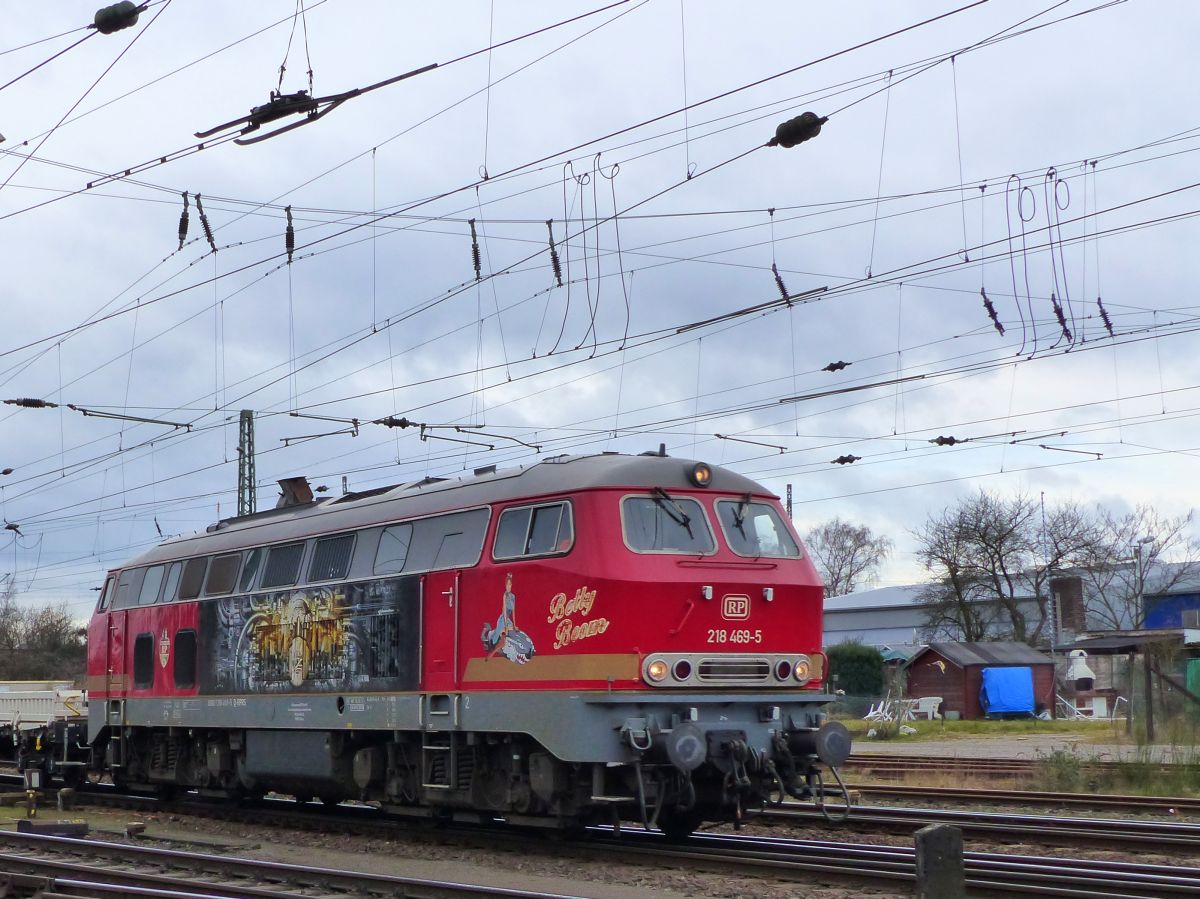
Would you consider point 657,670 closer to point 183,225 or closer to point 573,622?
point 573,622

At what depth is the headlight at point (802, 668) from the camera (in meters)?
13.8

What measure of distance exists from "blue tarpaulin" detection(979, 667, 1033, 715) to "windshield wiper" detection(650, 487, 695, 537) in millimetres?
38078

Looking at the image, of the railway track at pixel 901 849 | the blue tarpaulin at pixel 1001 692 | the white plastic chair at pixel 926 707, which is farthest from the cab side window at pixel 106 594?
the blue tarpaulin at pixel 1001 692

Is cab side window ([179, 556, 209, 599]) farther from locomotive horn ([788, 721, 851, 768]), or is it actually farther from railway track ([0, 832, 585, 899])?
locomotive horn ([788, 721, 851, 768])

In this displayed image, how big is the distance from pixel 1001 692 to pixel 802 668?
3743cm

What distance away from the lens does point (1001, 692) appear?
48688 mm

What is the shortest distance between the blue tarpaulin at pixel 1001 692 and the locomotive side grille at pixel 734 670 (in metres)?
37.7

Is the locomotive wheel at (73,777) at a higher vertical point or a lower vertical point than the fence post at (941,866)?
lower

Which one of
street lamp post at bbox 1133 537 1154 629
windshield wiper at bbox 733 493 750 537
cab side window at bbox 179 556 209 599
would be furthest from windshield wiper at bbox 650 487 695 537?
street lamp post at bbox 1133 537 1154 629

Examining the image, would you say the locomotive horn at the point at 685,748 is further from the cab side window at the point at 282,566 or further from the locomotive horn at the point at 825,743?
the cab side window at the point at 282,566

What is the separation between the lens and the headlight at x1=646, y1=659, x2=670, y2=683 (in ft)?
41.4

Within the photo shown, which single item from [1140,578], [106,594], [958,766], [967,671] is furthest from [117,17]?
[1140,578]

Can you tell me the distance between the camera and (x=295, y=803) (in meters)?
20.0

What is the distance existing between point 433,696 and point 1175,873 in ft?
23.4
